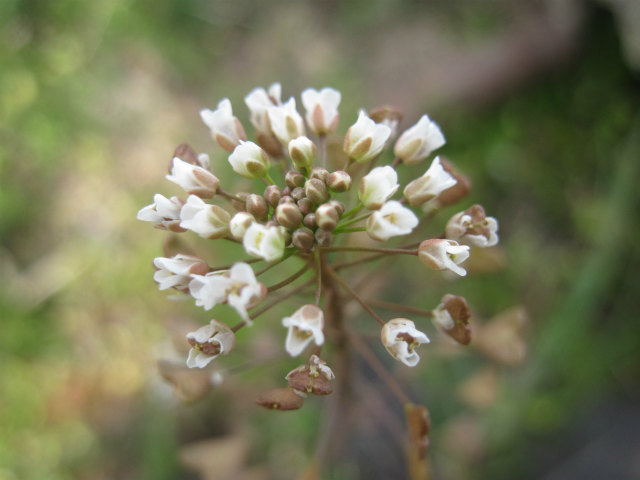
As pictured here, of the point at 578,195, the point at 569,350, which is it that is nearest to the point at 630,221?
the point at 578,195

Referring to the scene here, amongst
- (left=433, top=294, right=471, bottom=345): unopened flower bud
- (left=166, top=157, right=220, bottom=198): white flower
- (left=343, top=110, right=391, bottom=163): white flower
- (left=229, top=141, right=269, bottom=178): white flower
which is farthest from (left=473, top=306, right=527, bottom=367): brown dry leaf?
(left=166, top=157, right=220, bottom=198): white flower

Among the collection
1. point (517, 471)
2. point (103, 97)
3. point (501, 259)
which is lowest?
point (517, 471)

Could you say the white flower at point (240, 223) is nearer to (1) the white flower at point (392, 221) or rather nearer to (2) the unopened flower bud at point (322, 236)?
(2) the unopened flower bud at point (322, 236)

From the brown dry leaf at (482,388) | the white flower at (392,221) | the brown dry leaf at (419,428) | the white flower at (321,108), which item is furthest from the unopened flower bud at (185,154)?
the brown dry leaf at (482,388)

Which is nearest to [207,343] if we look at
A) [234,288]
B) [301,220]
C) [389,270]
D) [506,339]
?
[234,288]

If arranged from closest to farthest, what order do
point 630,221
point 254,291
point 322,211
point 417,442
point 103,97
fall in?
point 254,291, point 322,211, point 417,442, point 630,221, point 103,97

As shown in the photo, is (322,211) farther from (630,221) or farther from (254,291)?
(630,221)

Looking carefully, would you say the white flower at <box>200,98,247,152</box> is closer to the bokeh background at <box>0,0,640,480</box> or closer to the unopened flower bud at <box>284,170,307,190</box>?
the unopened flower bud at <box>284,170,307,190</box>
